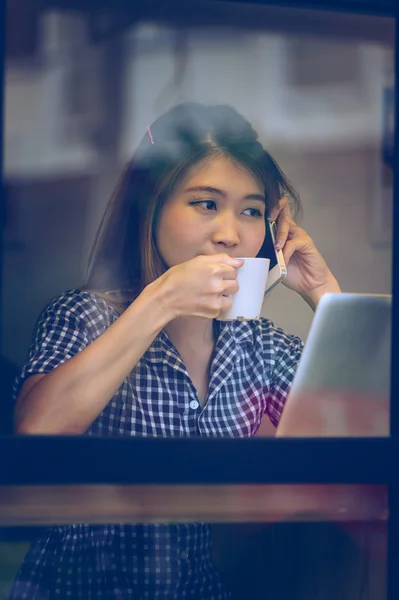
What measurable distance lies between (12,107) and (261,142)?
1.85 ft

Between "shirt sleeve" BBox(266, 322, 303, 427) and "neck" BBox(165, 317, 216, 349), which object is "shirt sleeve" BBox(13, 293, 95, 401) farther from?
"shirt sleeve" BBox(266, 322, 303, 427)

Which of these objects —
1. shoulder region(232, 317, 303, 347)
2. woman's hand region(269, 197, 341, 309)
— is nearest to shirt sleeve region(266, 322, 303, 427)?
shoulder region(232, 317, 303, 347)

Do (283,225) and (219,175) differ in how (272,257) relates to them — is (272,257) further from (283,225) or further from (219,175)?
(219,175)

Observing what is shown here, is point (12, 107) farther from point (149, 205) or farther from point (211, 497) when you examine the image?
point (211, 497)

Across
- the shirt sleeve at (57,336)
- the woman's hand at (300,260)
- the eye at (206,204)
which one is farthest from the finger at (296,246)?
the shirt sleeve at (57,336)

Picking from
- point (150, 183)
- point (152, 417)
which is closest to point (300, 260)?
point (150, 183)

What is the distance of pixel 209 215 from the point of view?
1.73m

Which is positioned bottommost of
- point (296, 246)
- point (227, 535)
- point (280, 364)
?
point (227, 535)

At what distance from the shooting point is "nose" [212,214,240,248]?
5.65ft

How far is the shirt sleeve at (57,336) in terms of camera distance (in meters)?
1.65

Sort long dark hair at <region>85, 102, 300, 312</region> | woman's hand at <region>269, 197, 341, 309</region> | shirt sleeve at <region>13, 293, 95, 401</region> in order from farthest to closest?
woman's hand at <region>269, 197, 341, 309</region> < long dark hair at <region>85, 102, 300, 312</region> < shirt sleeve at <region>13, 293, 95, 401</region>

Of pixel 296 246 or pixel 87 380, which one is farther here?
pixel 296 246

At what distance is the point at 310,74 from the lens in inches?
72.9

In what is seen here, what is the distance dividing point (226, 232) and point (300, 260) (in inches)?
9.7
